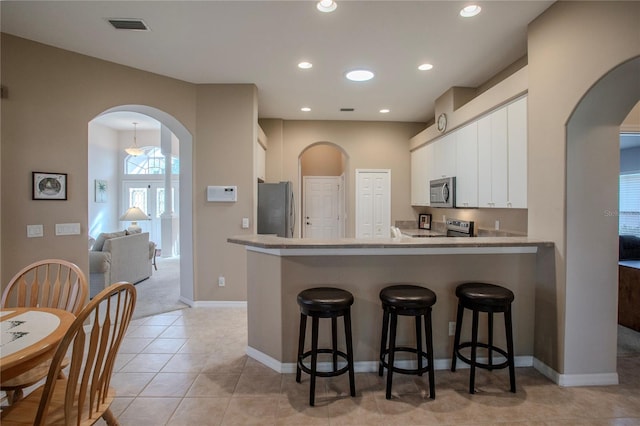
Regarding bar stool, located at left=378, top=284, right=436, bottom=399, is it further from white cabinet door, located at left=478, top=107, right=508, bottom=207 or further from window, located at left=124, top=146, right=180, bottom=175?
window, located at left=124, top=146, right=180, bottom=175

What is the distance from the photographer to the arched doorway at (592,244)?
92.4 inches

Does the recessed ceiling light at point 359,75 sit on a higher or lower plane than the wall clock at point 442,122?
higher

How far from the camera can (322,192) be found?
8039 mm

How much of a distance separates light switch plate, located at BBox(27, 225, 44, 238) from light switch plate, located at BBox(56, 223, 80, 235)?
0.40ft

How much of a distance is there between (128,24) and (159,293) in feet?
11.8

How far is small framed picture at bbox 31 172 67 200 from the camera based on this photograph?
311 cm

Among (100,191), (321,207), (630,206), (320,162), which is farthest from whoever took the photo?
(100,191)

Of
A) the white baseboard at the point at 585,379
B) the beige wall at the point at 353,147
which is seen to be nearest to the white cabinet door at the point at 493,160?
the white baseboard at the point at 585,379

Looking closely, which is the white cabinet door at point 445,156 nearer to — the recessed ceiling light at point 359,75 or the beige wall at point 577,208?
the recessed ceiling light at point 359,75

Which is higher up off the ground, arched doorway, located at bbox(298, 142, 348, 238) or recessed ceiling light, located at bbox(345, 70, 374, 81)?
recessed ceiling light, located at bbox(345, 70, 374, 81)

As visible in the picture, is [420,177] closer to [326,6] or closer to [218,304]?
[326,6]

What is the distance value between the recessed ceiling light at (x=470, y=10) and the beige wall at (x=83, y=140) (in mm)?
2568

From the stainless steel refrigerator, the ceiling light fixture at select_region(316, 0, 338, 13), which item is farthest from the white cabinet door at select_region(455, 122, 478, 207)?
the stainless steel refrigerator

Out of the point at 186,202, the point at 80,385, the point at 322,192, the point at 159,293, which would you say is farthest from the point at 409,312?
the point at 322,192
